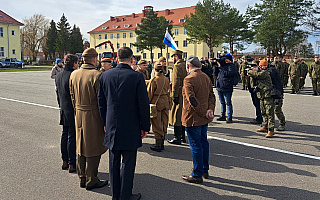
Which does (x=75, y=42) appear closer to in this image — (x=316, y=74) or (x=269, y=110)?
(x=316, y=74)

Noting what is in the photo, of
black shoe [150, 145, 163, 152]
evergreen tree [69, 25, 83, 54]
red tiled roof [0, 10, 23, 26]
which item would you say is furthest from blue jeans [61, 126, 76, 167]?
evergreen tree [69, 25, 83, 54]

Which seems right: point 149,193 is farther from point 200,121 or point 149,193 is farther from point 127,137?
point 200,121

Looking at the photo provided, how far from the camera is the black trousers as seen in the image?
3.98m

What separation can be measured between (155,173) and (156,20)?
60394 millimetres

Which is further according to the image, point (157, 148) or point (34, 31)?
point (34, 31)

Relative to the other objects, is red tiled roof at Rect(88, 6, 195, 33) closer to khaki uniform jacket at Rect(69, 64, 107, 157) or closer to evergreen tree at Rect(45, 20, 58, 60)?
evergreen tree at Rect(45, 20, 58, 60)

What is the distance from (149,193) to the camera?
4406 millimetres

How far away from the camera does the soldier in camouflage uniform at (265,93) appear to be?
7496mm

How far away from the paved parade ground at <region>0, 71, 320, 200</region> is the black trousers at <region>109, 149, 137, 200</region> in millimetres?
357

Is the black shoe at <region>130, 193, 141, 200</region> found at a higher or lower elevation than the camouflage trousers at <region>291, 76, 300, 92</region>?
lower

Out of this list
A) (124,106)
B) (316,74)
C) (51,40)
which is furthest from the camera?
(51,40)

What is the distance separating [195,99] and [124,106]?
1359mm

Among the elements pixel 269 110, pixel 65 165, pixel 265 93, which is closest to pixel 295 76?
pixel 265 93

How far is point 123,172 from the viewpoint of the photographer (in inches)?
157
